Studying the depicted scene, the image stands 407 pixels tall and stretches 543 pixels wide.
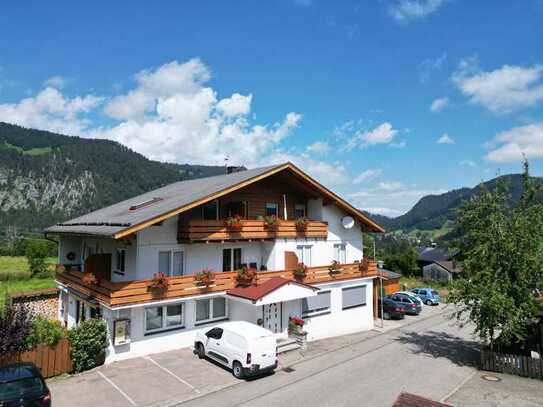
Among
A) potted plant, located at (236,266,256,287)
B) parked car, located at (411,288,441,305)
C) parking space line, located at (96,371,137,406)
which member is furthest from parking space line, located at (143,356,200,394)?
parked car, located at (411,288,441,305)

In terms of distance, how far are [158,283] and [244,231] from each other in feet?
18.7

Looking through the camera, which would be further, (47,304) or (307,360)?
(47,304)

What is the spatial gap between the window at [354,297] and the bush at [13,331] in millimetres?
17675

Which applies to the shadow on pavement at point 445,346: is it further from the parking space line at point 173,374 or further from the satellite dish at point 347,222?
the parking space line at point 173,374

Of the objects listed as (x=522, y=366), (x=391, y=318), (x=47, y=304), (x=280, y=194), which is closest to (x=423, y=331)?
(x=391, y=318)

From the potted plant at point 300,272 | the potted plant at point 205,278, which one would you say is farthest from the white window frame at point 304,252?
the potted plant at point 205,278

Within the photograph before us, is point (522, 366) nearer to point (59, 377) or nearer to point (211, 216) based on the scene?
point (211, 216)

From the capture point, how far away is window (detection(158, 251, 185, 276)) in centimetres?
1991

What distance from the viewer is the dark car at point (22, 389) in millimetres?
11125

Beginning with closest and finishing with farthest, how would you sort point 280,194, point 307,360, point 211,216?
1. point 307,360
2. point 211,216
3. point 280,194

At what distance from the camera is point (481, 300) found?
1762 centimetres

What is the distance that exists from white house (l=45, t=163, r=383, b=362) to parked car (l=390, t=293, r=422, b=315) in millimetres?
6642

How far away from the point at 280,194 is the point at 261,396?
13510 mm

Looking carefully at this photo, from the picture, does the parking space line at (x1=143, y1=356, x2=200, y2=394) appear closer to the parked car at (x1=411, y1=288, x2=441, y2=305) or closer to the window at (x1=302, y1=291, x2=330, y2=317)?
the window at (x1=302, y1=291, x2=330, y2=317)
